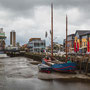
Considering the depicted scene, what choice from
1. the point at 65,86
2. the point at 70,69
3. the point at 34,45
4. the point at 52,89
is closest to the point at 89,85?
the point at 65,86

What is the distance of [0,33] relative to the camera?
180m

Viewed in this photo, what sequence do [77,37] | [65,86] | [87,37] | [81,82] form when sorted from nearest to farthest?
[65,86] < [81,82] < [87,37] < [77,37]

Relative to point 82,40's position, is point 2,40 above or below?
above

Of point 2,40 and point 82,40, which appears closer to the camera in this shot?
point 82,40

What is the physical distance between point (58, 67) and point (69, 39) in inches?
2401

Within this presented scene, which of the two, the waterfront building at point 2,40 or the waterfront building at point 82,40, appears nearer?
the waterfront building at point 82,40

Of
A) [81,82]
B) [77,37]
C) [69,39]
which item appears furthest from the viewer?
[69,39]

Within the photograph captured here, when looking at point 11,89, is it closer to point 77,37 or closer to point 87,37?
point 87,37

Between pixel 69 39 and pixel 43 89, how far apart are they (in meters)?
71.7

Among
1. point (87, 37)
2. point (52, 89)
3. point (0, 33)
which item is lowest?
point (52, 89)

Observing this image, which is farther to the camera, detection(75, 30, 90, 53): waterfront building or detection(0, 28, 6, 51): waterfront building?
detection(0, 28, 6, 51): waterfront building

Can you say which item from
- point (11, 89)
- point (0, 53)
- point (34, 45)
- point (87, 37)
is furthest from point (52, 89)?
point (0, 53)

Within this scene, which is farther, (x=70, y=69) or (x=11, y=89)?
(x=70, y=69)

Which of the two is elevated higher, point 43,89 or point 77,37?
point 77,37
